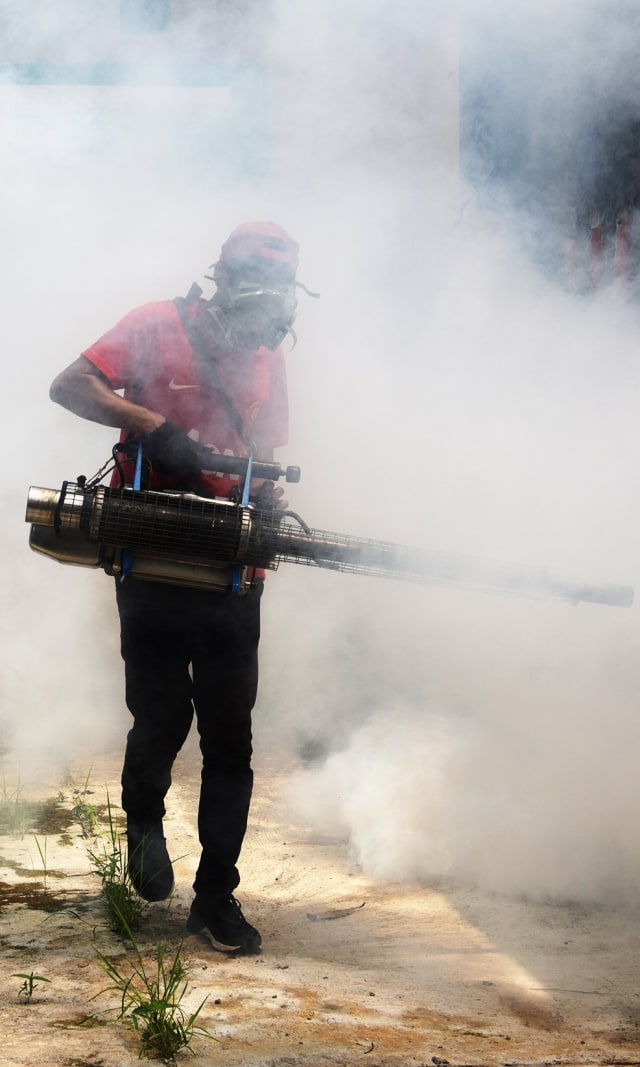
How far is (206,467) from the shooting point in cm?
264

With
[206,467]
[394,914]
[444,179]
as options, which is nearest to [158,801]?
[394,914]

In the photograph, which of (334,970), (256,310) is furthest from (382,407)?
(334,970)

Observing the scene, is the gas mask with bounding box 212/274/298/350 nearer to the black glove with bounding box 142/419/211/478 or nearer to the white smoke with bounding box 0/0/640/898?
the black glove with bounding box 142/419/211/478

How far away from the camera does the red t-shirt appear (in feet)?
8.75

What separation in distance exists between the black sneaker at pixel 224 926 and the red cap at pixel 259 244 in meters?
1.65

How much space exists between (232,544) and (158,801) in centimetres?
83

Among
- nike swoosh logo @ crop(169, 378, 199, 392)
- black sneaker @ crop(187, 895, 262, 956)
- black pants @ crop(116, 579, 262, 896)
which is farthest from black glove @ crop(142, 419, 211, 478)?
black sneaker @ crop(187, 895, 262, 956)

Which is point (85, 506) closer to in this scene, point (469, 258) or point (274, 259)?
point (274, 259)

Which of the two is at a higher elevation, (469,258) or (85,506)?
(469,258)

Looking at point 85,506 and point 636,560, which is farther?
point 636,560

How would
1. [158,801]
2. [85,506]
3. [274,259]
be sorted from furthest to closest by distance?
[158,801]
[274,259]
[85,506]

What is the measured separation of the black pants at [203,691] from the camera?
9.01 feet

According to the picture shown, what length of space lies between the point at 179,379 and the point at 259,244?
40 cm

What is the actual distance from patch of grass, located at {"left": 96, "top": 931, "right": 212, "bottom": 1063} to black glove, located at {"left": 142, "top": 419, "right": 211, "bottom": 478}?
3.70ft
